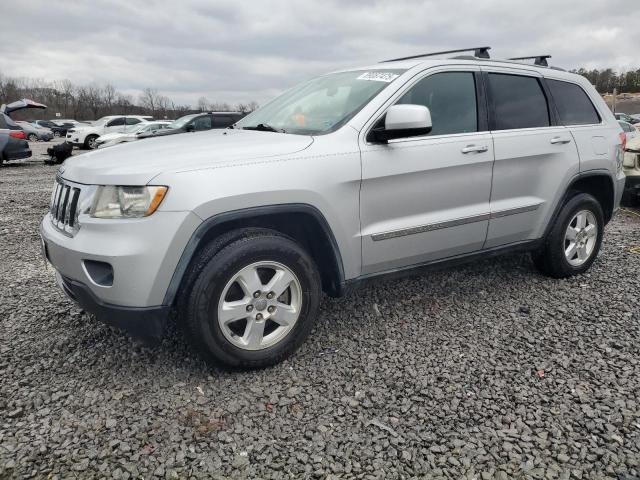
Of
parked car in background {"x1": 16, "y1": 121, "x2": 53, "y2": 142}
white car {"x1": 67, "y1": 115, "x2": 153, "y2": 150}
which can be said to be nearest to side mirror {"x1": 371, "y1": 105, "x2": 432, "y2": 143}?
white car {"x1": 67, "y1": 115, "x2": 153, "y2": 150}

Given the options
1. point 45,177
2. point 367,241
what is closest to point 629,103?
point 45,177

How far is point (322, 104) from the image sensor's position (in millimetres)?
3398

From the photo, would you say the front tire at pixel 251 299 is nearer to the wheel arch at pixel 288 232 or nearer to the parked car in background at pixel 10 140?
the wheel arch at pixel 288 232

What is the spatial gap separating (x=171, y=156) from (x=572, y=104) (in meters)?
3.36

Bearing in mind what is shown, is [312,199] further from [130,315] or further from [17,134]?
[17,134]

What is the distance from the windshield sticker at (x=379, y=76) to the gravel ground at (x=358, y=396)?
5.34ft

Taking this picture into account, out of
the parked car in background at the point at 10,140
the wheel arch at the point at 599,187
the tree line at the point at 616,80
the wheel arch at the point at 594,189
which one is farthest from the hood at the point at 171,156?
the tree line at the point at 616,80

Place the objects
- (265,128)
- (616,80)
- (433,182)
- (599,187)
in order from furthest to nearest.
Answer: (616,80), (599,187), (265,128), (433,182)

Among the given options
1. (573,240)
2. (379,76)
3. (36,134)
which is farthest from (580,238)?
(36,134)

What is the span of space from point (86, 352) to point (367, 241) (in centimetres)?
184

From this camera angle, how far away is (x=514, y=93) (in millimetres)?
3777

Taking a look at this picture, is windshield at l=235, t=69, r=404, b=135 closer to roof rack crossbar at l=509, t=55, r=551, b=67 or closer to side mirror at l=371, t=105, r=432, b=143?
side mirror at l=371, t=105, r=432, b=143

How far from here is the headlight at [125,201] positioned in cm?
238

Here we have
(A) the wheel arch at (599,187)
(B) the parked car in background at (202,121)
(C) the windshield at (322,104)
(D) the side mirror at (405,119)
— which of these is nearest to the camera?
(D) the side mirror at (405,119)
